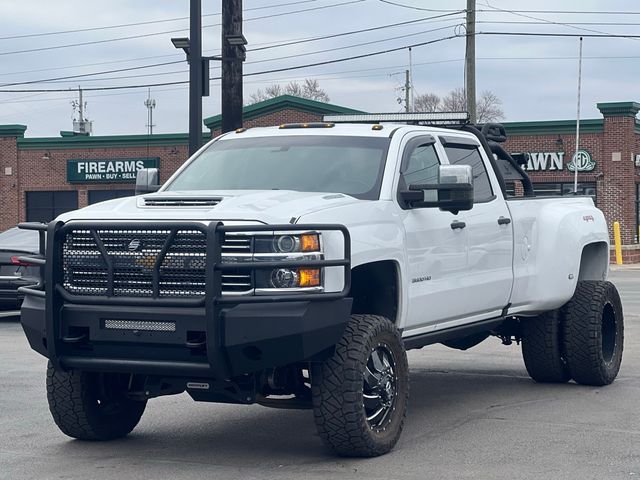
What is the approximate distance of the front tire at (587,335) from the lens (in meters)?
9.91

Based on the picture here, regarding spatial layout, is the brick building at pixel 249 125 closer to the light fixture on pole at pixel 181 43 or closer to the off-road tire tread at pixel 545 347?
the light fixture on pole at pixel 181 43

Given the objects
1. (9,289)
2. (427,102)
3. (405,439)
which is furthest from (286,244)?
(427,102)

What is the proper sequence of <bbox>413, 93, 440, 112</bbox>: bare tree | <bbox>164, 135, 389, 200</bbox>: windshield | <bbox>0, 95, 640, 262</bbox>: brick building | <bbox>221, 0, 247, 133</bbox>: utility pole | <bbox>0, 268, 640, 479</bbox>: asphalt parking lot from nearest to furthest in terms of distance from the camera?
<bbox>0, 268, 640, 479</bbox>: asphalt parking lot → <bbox>164, 135, 389, 200</bbox>: windshield → <bbox>221, 0, 247, 133</bbox>: utility pole → <bbox>0, 95, 640, 262</bbox>: brick building → <bbox>413, 93, 440, 112</bbox>: bare tree

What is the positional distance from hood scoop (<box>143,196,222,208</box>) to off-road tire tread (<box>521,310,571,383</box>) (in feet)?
12.8

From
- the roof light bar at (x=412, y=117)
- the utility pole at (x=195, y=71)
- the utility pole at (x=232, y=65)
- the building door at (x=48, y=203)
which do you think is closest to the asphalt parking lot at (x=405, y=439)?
the roof light bar at (x=412, y=117)

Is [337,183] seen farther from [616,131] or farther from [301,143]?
[616,131]

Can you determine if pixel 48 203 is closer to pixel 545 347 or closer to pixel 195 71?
pixel 195 71

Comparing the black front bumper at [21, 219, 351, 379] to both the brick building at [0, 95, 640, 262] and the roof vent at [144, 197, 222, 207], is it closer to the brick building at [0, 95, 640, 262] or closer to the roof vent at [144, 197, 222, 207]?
the roof vent at [144, 197, 222, 207]

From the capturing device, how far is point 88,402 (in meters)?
7.62

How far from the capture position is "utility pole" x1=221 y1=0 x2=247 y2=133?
1995 centimetres

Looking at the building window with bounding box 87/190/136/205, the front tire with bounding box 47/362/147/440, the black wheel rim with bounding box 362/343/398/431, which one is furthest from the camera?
the building window with bounding box 87/190/136/205

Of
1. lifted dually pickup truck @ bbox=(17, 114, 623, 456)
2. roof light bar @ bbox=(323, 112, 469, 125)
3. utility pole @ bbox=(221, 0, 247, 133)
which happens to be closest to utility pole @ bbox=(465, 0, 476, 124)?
utility pole @ bbox=(221, 0, 247, 133)

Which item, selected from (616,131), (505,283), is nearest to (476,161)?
(505,283)

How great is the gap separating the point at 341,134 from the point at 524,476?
2922mm
